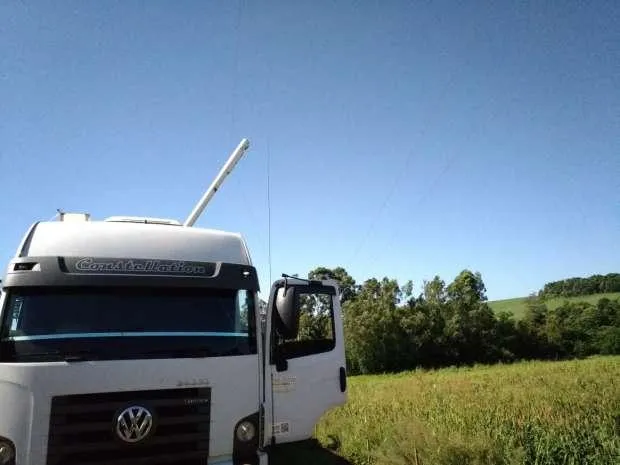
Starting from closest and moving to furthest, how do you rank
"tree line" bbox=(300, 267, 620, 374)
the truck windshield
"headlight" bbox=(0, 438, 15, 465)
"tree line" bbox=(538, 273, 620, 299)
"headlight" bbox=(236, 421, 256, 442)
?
"headlight" bbox=(0, 438, 15, 465), the truck windshield, "headlight" bbox=(236, 421, 256, 442), "tree line" bbox=(300, 267, 620, 374), "tree line" bbox=(538, 273, 620, 299)

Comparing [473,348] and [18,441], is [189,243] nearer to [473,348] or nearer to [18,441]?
[18,441]

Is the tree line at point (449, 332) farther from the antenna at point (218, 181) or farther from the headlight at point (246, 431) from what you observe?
the headlight at point (246, 431)

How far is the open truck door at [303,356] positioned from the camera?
16.9 feet

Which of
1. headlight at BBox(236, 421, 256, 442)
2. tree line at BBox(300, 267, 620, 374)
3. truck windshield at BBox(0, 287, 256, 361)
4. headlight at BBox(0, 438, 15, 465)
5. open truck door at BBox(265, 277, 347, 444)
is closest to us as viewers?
headlight at BBox(0, 438, 15, 465)

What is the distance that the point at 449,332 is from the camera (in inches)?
2248

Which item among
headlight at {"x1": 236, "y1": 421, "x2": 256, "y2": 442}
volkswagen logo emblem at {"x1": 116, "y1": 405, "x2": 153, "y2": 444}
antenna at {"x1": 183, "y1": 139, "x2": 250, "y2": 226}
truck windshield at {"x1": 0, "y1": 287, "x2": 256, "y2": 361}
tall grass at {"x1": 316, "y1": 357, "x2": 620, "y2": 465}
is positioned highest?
antenna at {"x1": 183, "y1": 139, "x2": 250, "y2": 226}

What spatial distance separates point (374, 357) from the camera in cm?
5653

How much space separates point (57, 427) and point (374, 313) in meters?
54.8

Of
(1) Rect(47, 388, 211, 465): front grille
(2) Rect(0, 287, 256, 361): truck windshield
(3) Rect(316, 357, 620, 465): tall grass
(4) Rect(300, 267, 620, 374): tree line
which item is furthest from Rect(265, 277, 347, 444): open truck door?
(4) Rect(300, 267, 620, 374): tree line

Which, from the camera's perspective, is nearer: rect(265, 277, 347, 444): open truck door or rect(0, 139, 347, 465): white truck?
rect(0, 139, 347, 465): white truck

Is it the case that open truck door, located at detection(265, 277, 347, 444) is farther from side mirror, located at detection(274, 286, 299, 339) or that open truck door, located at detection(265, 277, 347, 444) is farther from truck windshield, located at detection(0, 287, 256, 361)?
truck windshield, located at detection(0, 287, 256, 361)

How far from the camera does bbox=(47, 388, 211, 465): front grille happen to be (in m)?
3.95

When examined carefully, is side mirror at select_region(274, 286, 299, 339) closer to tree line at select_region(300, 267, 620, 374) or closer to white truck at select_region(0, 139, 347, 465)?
white truck at select_region(0, 139, 347, 465)

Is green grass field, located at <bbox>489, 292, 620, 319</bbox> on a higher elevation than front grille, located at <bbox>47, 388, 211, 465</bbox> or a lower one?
higher
